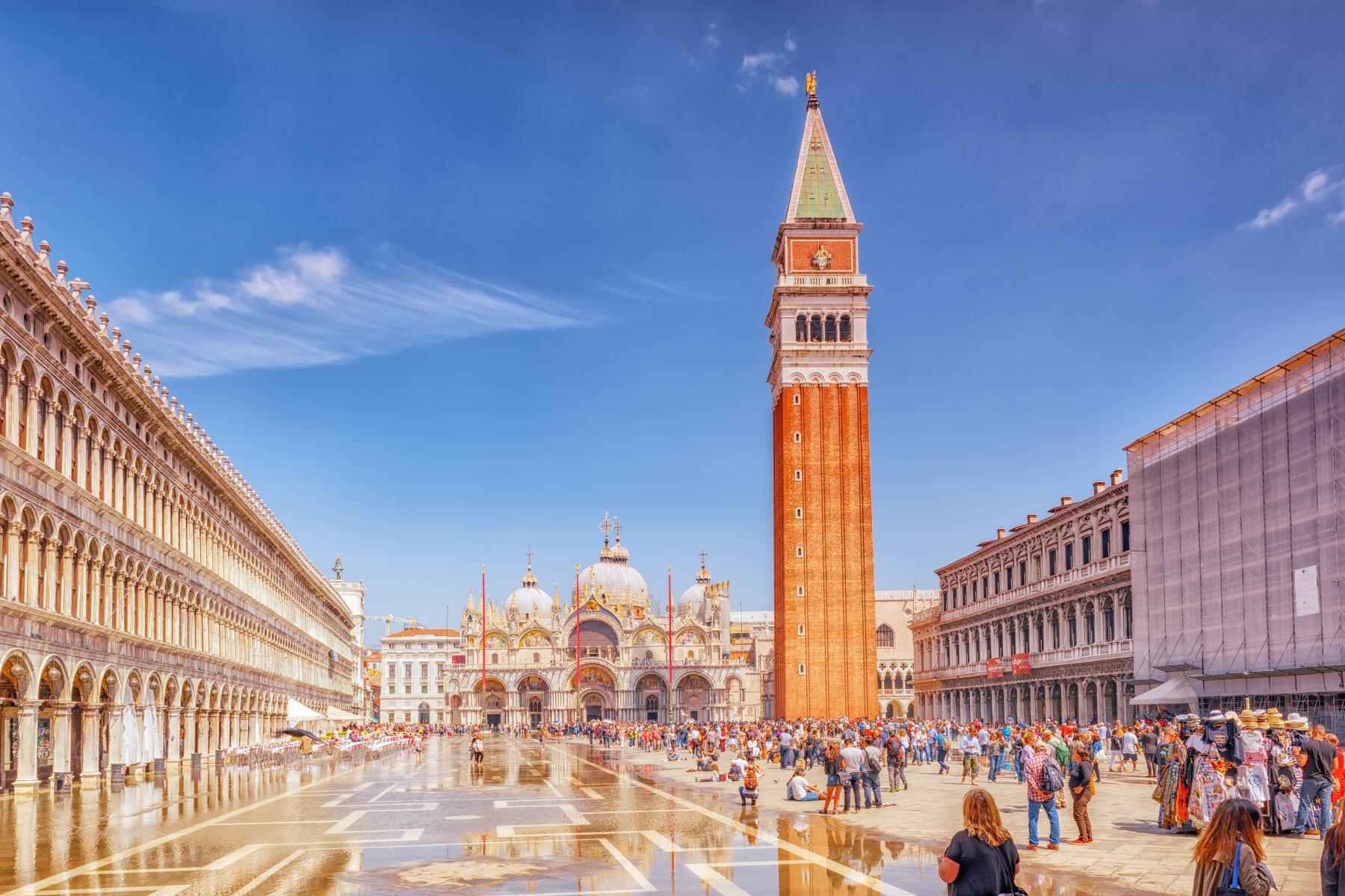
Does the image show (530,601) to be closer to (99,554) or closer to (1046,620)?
(1046,620)

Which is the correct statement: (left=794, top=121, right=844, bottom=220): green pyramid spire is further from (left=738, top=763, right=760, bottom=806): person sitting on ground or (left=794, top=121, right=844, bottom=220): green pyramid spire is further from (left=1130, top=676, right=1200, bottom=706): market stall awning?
(left=738, top=763, right=760, bottom=806): person sitting on ground

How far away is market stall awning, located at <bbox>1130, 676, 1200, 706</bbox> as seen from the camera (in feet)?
144

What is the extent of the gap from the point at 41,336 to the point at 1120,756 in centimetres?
3142

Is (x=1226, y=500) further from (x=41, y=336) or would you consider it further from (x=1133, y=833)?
(x=41, y=336)

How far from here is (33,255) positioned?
28.9 m

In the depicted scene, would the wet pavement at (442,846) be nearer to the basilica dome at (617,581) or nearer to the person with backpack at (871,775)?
the person with backpack at (871,775)

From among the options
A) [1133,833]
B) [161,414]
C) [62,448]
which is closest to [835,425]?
[161,414]

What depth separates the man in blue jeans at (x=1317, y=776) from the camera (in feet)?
60.3

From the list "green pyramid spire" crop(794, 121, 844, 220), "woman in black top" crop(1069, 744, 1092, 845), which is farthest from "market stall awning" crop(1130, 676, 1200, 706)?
"green pyramid spire" crop(794, 121, 844, 220)

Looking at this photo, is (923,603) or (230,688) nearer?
(230,688)

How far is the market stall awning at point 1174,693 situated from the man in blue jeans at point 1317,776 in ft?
86.5

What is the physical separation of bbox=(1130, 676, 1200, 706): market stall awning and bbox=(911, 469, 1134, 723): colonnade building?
559cm

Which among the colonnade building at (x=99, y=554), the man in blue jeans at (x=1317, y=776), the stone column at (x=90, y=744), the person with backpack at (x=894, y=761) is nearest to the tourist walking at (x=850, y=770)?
the person with backpack at (x=894, y=761)

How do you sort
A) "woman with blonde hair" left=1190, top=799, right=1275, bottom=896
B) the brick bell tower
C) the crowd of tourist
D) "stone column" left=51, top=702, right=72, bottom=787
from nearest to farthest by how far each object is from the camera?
"woman with blonde hair" left=1190, top=799, right=1275, bottom=896, the crowd of tourist, "stone column" left=51, top=702, right=72, bottom=787, the brick bell tower
